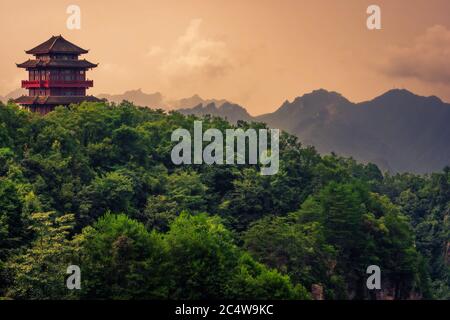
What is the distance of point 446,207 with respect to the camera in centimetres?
8200

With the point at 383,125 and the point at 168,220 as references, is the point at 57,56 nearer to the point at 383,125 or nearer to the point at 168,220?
the point at 168,220

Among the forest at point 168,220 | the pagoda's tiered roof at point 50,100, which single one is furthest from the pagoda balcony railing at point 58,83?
the forest at point 168,220

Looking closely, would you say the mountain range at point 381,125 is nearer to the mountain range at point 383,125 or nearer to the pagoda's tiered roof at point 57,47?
the mountain range at point 383,125

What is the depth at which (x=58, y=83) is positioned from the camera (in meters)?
56.1

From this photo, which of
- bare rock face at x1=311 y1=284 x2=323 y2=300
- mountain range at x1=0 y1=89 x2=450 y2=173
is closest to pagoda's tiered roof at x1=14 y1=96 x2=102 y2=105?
bare rock face at x1=311 y1=284 x2=323 y2=300

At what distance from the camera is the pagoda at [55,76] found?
183 ft

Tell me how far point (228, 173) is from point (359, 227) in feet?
22.5

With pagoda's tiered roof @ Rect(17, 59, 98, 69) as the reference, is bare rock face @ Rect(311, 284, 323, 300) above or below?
below

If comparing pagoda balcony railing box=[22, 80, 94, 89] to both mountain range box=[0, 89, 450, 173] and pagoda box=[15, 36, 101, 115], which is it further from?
mountain range box=[0, 89, 450, 173]

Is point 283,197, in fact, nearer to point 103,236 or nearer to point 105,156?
point 105,156

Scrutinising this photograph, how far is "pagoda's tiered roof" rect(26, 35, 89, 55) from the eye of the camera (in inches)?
2212

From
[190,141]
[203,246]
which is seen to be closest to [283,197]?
[190,141]

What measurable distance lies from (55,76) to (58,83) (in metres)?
0.52
